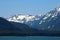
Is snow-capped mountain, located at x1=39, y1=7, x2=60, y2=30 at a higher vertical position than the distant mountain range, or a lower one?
higher

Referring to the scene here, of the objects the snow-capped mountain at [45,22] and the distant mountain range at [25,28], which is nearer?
the distant mountain range at [25,28]

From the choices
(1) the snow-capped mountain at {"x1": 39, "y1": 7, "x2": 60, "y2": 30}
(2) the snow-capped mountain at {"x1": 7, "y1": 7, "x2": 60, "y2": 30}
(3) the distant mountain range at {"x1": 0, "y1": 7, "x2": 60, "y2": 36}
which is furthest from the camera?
(1) the snow-capped mountain at {"x1": 39, "y1": 7, "x2": 60, "y2": 30}

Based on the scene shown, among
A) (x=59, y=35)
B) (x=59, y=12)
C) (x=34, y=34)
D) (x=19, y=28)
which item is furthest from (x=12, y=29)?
(x=59, y=12)

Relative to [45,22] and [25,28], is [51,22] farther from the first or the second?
[25,28]

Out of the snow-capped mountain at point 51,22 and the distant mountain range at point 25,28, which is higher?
the snow-capped mountain at point 51,22

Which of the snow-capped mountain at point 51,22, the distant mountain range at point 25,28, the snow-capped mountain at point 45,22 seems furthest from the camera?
the snow-capped mountain at point 51,22

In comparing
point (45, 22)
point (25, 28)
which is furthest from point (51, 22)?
point (25, 28)

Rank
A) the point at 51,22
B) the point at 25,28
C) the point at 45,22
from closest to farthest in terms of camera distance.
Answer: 1. the point at 25,28
2. the point at 51,22
3. the point at 45,22

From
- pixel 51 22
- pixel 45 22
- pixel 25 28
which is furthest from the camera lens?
pixel 45 22

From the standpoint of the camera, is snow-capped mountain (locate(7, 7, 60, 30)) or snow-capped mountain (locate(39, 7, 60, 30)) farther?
snow-capped mountain (locate(39, 7, 60, 30))

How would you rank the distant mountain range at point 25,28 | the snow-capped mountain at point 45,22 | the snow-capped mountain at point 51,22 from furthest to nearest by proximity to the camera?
1. the snow-capped mountain at point 51,22
2. the snow-capped mountain at point 45,22
3. the distant mountain range at point 25,28

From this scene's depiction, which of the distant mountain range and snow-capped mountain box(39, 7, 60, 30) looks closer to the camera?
the distant mountain range

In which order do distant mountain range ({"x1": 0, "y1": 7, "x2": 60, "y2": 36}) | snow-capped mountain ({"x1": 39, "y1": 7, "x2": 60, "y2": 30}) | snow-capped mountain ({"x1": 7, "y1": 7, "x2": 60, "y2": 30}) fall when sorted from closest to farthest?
1. distant mountain range ({"x1": 0, "y1": 7, "x2": 60, "y2": 36})
2. snow-capped mountain ({"x1": 7, "y1": 7, "x2": 60, "y2": 30})
3. snow-capped mountain ({"x1": 39, "y1": 7, "x2": 60, "y2": 30})

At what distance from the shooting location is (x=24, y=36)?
234ft
